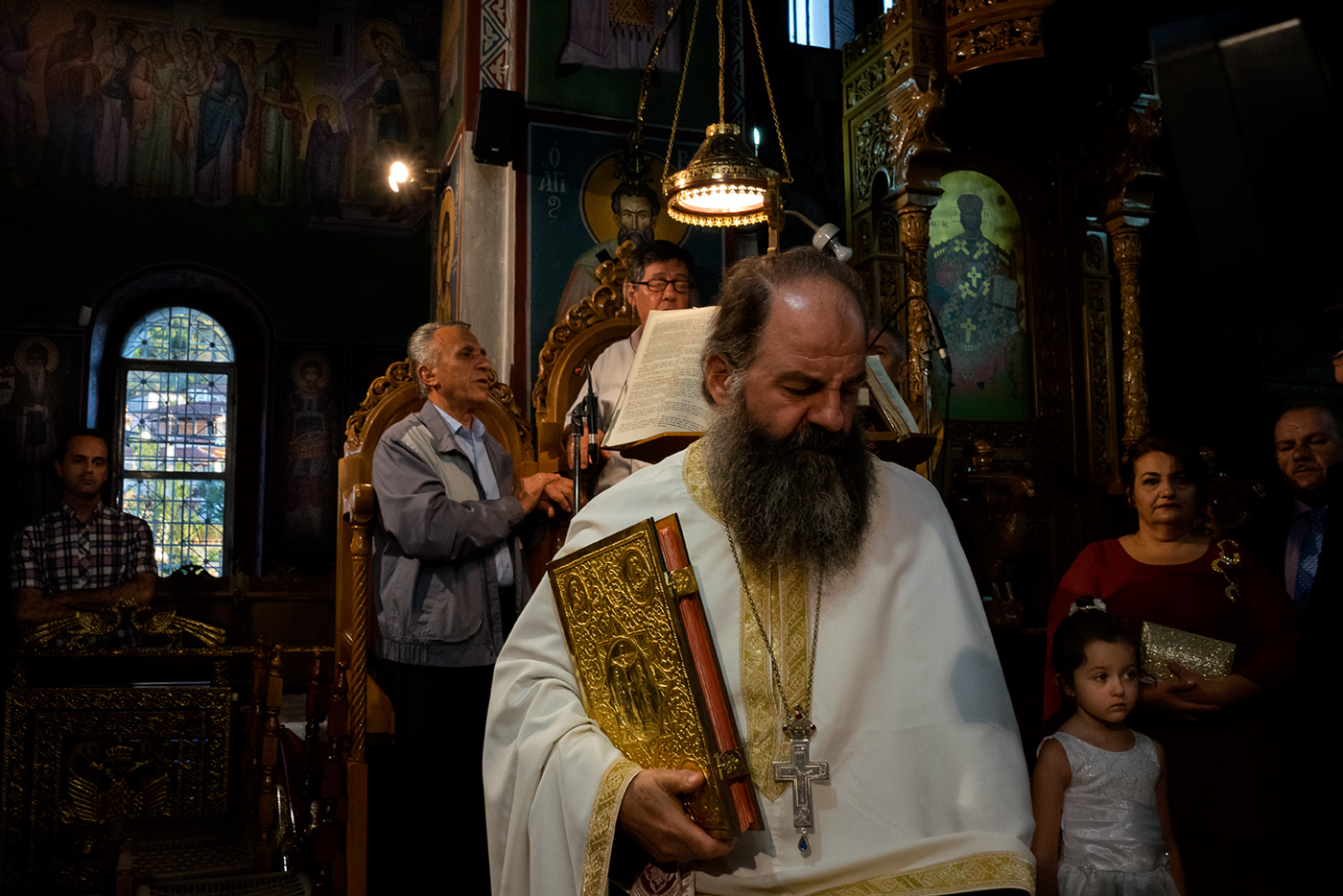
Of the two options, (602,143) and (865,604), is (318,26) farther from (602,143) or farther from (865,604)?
(865,604)

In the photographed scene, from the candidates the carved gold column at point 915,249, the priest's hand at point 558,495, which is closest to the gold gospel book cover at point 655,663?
the priest's hand at point 558,495


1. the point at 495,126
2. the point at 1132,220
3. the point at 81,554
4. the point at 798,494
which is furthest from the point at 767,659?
the point at 81,554

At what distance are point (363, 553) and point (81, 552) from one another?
3.49m

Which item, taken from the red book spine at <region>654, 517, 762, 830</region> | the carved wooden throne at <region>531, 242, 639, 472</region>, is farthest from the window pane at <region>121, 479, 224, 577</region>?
the red book spine at <region>654, 517, 762, 830</region>

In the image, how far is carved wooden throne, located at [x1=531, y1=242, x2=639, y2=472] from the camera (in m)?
4.88

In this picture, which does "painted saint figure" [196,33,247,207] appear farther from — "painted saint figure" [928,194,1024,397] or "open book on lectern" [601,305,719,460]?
"open book on lectern" [601,305,719,460]

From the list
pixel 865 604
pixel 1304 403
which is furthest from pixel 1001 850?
pixel 1304 403

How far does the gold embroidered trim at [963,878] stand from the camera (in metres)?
1.62

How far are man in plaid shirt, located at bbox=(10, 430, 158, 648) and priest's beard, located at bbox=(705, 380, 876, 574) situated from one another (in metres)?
5.09

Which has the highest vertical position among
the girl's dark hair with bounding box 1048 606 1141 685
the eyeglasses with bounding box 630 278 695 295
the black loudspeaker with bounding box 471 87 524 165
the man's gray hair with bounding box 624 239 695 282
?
the black loudspeaker with bounding box 471 87 524 165

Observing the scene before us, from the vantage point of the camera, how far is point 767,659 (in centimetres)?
192

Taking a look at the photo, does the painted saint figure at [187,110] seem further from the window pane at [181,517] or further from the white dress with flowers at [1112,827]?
the white dress with flowers at [1112,827]

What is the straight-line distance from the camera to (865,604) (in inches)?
75.6

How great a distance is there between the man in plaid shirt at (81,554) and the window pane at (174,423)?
222 inches
